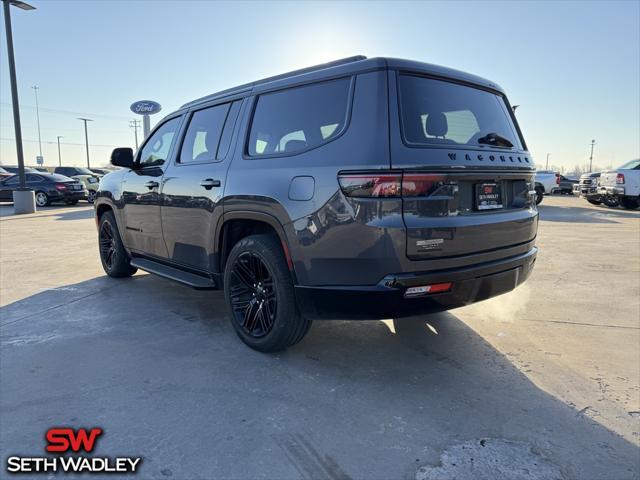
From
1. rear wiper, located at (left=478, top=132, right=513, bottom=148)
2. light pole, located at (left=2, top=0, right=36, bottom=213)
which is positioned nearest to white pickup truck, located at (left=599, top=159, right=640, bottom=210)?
rear wiper, located at (left=478, top=132, right=513, bottom=148)

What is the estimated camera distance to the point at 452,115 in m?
2.98

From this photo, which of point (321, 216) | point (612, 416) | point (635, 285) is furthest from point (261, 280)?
point (635, 285)

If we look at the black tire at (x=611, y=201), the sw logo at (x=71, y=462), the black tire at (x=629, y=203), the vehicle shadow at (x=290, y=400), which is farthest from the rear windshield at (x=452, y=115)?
the black tire at (x=611, y=201)

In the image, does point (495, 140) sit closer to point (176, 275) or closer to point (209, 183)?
point (209, 183)

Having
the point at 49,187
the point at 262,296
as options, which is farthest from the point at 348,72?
the point at 49,187

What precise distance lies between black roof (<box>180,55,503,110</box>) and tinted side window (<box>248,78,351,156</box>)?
57 mm

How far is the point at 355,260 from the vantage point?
8.48ft

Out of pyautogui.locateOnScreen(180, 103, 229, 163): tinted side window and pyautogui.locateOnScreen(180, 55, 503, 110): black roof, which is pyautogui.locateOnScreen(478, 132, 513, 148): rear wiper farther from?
pyautogui.locateOnScreen(180, 103, 229, 163): tinted side window

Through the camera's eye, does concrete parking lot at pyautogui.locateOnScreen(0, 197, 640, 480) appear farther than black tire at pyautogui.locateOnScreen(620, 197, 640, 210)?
No

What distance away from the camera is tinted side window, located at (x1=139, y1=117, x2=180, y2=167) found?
4.51 meters

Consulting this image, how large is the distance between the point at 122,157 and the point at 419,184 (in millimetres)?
3442

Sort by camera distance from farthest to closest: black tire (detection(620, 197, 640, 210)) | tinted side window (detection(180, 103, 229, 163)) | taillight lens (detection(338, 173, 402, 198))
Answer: black tire (detection(620, 197, 640, 210)) → tinted side window (detection(180, 103, 229, 163)) → taillight lens (detection(338, 173, 402, 198))

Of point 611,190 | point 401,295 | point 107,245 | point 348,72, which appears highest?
point 348,72

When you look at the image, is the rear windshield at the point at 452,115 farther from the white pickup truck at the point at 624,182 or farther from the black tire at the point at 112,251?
the white pickup truck at the point at 624,182
